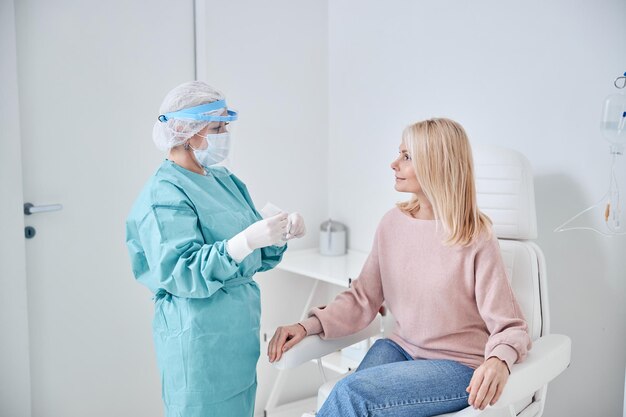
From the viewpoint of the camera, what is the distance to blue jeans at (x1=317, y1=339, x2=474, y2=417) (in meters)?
1.33

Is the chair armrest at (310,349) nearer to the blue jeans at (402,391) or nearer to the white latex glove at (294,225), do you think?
the blue jeans at (402,391)

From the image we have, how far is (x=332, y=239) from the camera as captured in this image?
252 cm

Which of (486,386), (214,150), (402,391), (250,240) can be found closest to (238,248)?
(250,240)

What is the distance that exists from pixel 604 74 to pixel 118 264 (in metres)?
1.72

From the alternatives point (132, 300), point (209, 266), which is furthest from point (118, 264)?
point (209, 266)

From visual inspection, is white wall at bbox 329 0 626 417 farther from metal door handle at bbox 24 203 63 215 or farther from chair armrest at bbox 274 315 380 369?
metal door handle at bbox 24 203 63 215

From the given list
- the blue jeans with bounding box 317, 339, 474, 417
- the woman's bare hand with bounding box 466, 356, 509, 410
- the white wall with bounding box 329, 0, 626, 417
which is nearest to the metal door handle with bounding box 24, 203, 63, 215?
the blue jeans with bounding box 317, 339, 474, 417

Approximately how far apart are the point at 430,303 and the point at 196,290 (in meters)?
0.59

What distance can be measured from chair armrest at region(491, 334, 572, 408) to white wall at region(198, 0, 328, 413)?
1315 mm

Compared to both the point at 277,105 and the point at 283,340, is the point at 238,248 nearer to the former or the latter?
the point at 283,340

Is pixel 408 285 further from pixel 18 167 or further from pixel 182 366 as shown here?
pixel 18 167

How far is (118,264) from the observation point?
7.18 feet

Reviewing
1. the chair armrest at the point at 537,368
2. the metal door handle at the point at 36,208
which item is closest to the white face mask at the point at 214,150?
the metal door handle at the point at 36,208

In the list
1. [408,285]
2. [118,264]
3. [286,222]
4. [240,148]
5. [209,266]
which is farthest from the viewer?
[240,148]
